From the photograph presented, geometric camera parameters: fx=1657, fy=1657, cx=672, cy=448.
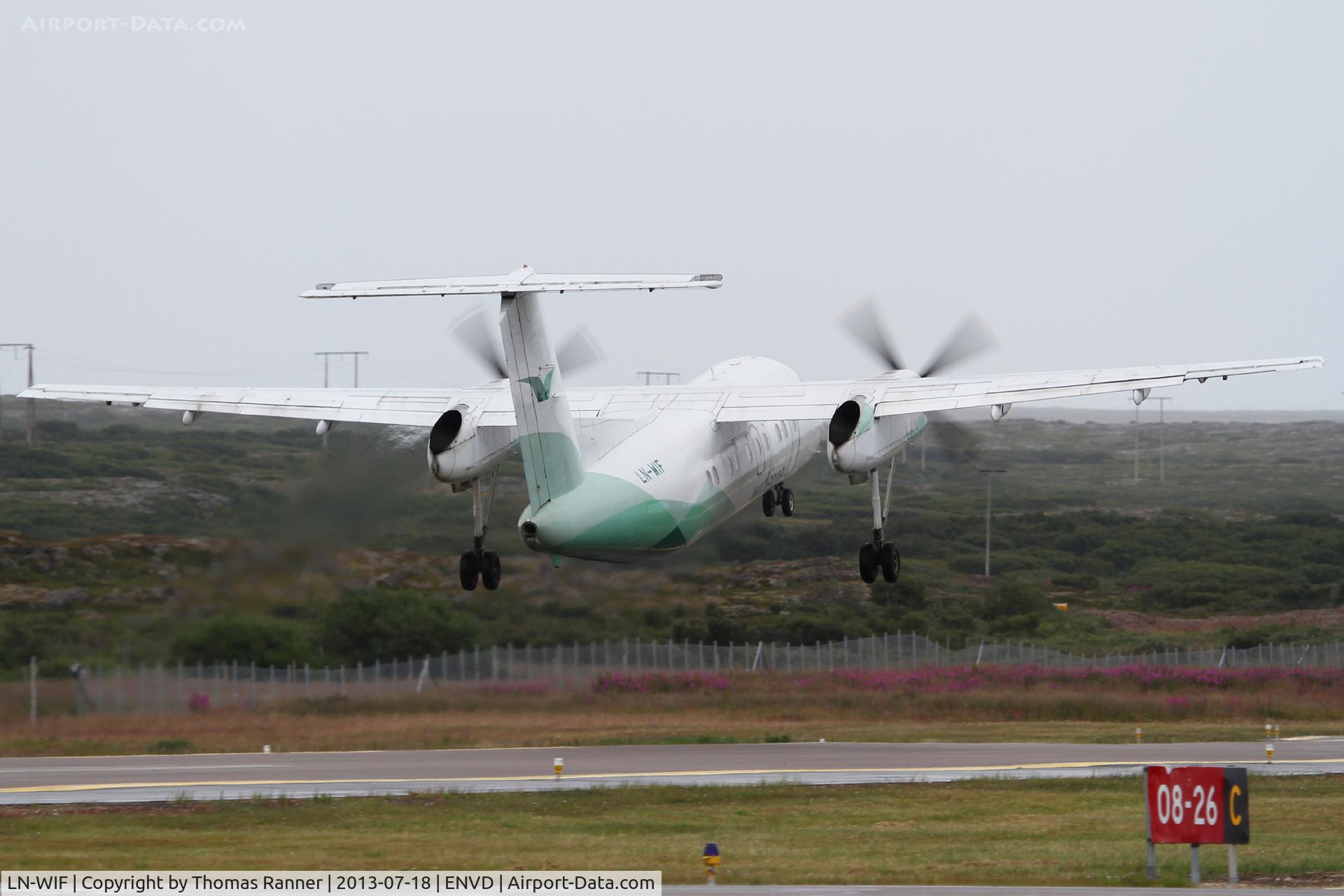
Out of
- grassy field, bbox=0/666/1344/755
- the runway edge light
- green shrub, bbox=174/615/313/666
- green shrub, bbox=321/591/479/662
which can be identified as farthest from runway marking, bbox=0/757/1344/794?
the runway edge light

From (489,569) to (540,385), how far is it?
7.31 meters

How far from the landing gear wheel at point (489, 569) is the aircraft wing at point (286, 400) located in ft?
9.73

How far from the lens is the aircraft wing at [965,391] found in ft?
103

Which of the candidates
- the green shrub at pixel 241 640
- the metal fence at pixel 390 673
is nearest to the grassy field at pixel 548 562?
the green shrub at pixel 241 640

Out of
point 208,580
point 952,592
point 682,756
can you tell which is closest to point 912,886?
point 682,756

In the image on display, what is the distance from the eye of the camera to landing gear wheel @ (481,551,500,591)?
33.7 meters

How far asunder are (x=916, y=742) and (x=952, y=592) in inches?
1223

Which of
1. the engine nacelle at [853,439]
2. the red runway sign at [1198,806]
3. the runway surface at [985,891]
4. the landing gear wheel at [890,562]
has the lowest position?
the runway surface at [985,891]

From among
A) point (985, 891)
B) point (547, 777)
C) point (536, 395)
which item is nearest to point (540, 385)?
point (536, 395)

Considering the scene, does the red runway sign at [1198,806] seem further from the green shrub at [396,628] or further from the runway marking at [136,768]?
the green shrub at [396,628]

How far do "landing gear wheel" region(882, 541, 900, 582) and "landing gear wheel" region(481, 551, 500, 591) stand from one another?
8020mm

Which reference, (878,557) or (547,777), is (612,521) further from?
(547,777)

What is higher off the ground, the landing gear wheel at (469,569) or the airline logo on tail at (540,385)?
the airline logo on tail at (540,385)

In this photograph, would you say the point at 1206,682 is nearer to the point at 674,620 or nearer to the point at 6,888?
the point at 674,620
